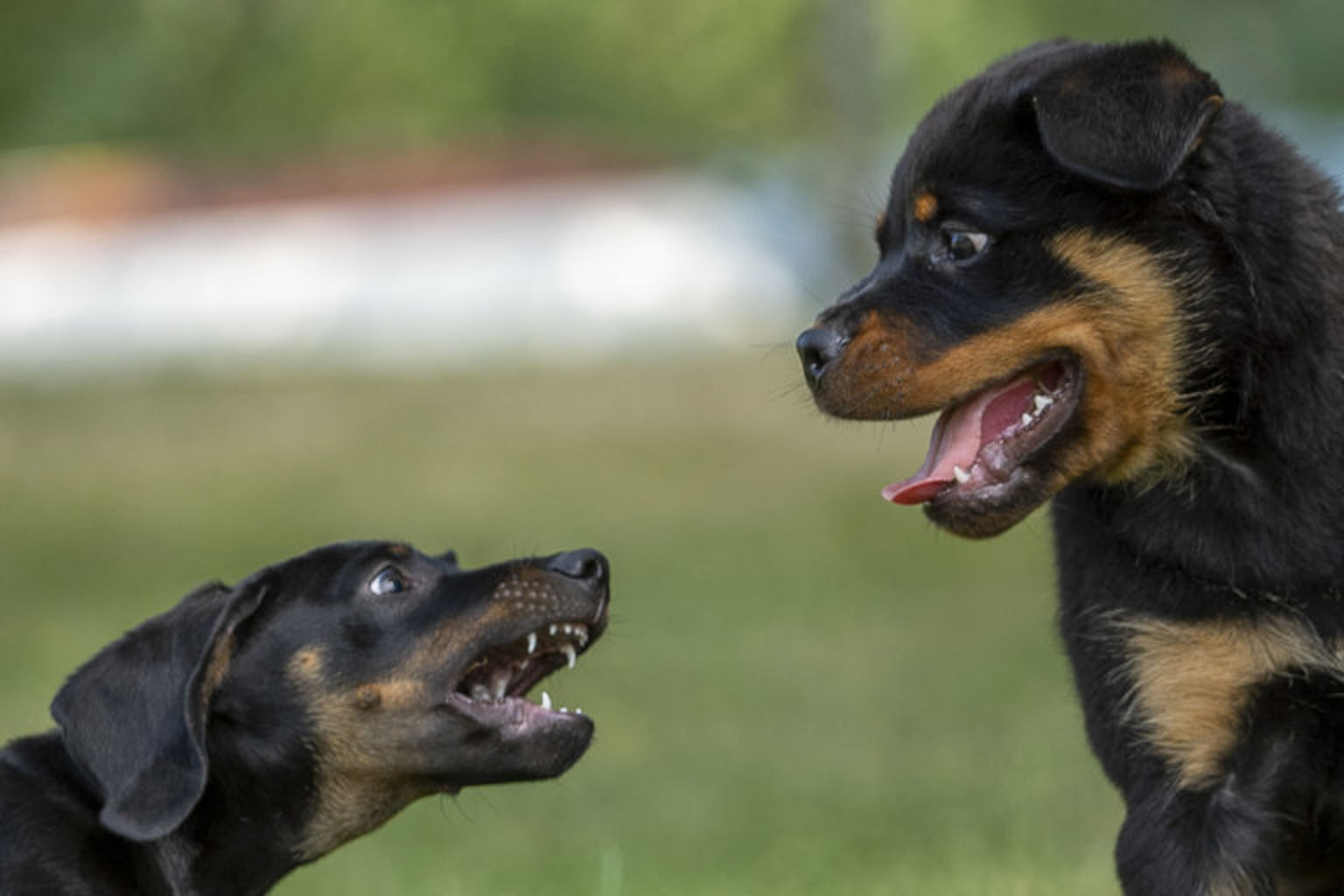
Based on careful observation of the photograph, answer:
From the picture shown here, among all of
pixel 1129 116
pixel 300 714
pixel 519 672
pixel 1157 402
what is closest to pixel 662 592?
pixel 519 672

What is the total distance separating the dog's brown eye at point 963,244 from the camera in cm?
520

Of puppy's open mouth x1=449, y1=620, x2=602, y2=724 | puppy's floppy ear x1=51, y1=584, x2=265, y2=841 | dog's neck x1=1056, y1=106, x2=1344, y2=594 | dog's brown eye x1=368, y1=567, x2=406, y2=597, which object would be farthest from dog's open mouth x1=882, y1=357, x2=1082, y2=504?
puppy's floppy ear x1=51, y1=584, x2=265, y2=841

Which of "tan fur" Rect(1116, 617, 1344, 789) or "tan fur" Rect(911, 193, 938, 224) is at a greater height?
"tan fur" Rect(911, 193, 938, 224)

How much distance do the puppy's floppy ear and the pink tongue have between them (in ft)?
5.54

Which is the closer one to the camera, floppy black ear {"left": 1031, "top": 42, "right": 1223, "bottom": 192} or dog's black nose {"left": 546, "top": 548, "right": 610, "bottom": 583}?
floppy black ear {"left": 1031, "top": 42, "right": 1223, "bottom": 192}

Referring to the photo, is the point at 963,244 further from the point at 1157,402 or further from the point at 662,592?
the point at 662,592

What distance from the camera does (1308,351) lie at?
16.2 feet

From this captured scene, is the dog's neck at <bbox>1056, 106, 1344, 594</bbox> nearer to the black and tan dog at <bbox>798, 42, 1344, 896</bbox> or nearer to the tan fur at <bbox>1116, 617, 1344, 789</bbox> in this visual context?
the black and tan dog at <bbox>798, 42, 1344, 896</bbox>

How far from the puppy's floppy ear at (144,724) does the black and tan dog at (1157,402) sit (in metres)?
1.63

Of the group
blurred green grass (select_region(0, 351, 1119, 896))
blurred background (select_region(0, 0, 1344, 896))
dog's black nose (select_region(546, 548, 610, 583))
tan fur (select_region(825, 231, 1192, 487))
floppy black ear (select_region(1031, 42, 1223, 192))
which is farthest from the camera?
Answer: blurred background (select_region(0, 0, 1344, 896))

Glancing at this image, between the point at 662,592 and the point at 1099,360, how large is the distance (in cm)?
964

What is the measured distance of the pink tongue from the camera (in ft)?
17.0

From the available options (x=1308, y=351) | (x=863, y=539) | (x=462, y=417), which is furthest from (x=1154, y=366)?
(x=462, y=417)

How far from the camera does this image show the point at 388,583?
5594mm
